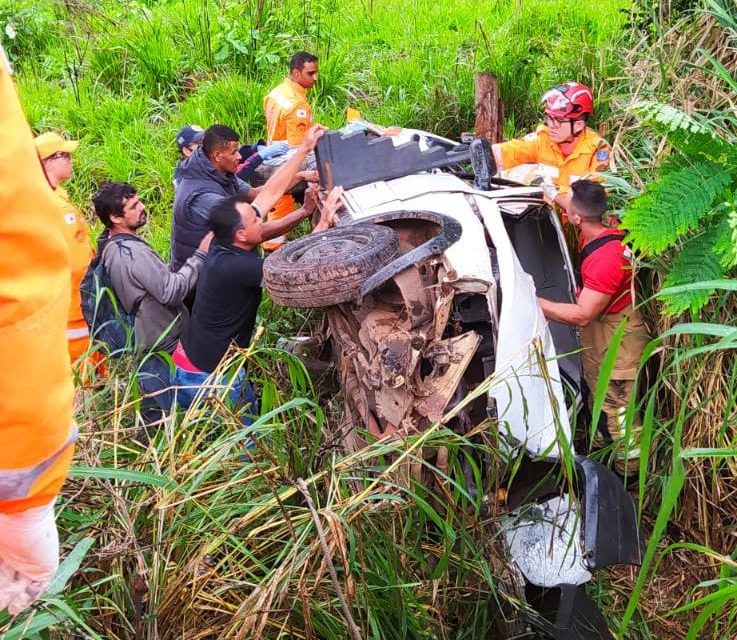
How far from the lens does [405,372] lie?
3.13m

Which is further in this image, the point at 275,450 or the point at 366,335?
the point at 366,335

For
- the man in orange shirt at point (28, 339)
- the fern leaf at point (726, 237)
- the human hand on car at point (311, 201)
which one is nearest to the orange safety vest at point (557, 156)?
the human hand on car at point (311, 201)

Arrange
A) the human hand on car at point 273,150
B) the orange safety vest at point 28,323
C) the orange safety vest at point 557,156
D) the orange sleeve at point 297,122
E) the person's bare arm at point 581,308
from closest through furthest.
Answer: the orange safety vest at point 28,323, the person's bare arm at point 581,308, the orange safety vest at point 557,156, the human hand on car at point 273,150, the orange sleeve at point 297,122

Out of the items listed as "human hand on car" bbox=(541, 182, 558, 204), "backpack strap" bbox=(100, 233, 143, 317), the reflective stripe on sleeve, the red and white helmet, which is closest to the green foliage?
"human hand on car" bbox=(541, 182, 558, 204)

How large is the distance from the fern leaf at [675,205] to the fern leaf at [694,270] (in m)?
0.10

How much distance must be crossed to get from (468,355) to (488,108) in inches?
137

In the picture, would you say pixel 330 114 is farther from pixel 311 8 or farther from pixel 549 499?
pixel 549 499

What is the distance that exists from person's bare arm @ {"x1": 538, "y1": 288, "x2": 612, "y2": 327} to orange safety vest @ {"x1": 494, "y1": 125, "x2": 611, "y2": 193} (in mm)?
1150

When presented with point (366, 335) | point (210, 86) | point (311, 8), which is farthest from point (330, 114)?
point (366, 335)

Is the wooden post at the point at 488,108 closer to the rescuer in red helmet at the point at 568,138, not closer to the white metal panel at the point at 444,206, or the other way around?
the rescuer in red helmet at the point at 568,138

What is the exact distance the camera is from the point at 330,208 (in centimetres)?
437

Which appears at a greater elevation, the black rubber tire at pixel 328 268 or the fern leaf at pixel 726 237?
the fern leaf at pixel 726 237

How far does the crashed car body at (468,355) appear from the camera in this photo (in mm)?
2829

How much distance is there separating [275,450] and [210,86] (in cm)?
619
